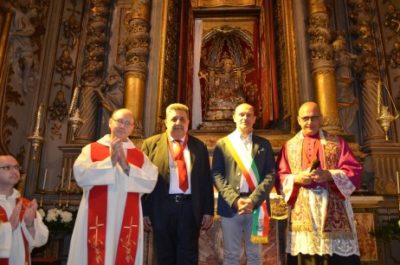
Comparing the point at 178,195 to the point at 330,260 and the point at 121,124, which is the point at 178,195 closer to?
the point at 121,124

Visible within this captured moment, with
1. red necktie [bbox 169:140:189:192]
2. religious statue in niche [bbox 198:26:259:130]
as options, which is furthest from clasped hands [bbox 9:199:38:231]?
religious statue in niche [bbox 198:26:259:130]

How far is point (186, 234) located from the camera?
3.20 metres

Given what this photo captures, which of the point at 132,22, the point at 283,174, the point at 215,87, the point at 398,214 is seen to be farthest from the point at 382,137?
the point at 132,22

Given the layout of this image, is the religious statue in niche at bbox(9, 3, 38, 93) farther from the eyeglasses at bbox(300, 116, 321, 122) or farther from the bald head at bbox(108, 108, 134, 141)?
the eyeglasses at bbox(300, 116, 321, 122)

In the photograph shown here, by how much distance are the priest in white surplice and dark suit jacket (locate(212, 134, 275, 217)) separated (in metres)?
0.56

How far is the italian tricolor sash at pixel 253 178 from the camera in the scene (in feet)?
10.5

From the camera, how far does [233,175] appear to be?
136 inches

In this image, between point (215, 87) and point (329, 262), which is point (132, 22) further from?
point (329, 262)

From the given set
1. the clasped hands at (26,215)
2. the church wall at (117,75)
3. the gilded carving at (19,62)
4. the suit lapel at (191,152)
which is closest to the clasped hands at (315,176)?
the suit lapel at (191,152)

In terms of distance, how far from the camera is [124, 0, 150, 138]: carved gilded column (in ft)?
21.3

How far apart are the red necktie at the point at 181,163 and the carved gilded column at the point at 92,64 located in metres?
3.48

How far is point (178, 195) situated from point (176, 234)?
31cm

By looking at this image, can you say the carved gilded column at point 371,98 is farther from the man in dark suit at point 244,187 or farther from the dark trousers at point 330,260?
the man in dark suit at point 244,187

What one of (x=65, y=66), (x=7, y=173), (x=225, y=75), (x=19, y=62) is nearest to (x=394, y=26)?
(x=225, y=75)
